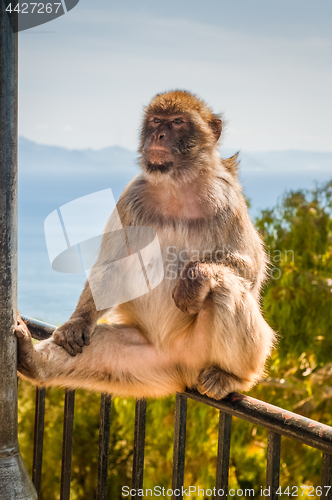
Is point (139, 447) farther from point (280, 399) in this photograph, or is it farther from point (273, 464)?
point (280, 399)

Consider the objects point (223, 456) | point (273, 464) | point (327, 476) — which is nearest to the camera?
point (327, 476)

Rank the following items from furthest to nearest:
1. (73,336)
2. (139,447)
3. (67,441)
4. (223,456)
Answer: (73,336), (67,441), (139,447), (223,456)

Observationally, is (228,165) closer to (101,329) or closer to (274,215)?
(101,329)

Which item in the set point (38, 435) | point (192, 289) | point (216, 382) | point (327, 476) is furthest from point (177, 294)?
point (327, 476)

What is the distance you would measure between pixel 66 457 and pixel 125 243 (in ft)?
2.60

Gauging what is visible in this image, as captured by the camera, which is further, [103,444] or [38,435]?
[38,435]

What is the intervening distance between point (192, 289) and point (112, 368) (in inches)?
16.4

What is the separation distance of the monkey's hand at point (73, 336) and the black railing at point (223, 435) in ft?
0.57

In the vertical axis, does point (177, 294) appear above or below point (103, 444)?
above

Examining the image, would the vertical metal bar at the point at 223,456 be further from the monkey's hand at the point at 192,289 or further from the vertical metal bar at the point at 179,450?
the monkey's hand at the point at 192,289

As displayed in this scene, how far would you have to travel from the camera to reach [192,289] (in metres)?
1.66

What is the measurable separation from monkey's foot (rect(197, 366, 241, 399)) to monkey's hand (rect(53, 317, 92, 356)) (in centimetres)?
43

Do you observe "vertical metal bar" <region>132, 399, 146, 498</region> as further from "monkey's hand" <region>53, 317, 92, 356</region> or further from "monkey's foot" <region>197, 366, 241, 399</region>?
"monkey's hand" <region>53, 317, 92, 356</region>

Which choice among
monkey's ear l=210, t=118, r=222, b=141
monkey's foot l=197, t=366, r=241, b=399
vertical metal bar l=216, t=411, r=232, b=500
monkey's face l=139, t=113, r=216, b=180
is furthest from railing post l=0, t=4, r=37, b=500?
monkey's ear l=210, t=118, r=222, b=141
